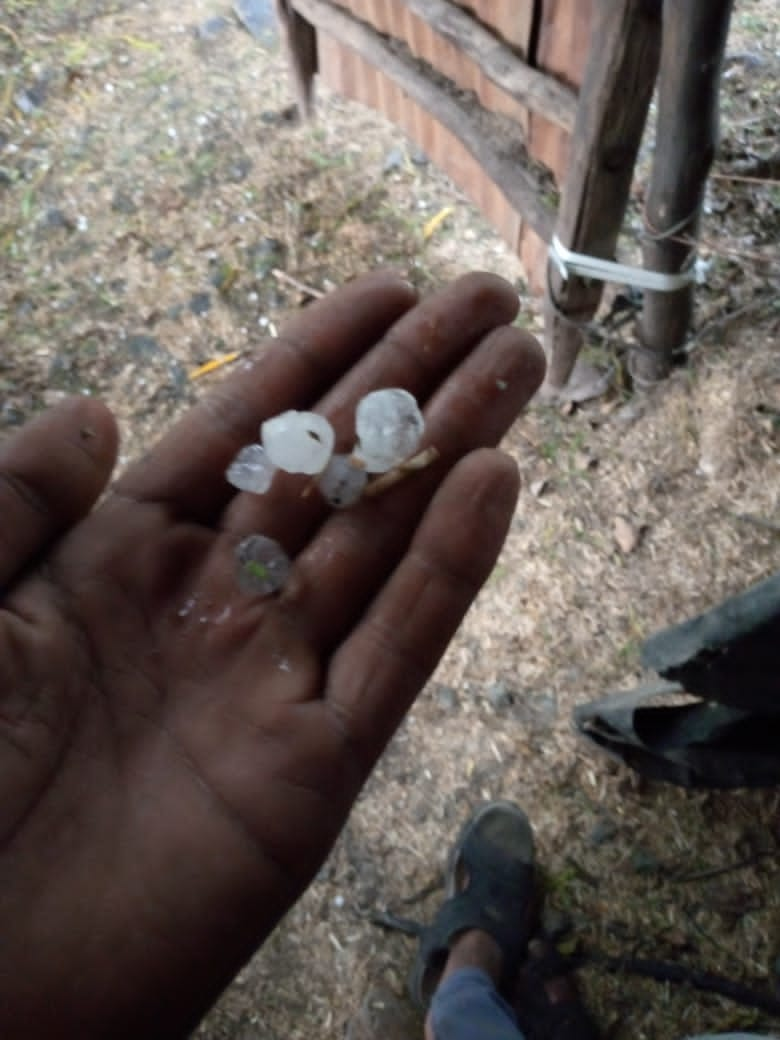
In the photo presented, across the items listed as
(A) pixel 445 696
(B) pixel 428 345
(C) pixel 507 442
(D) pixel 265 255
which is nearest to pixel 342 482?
(B) pixel 428 345

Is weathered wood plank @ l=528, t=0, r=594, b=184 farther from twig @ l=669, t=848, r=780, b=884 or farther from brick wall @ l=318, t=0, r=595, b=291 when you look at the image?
twig @ l=669, t=848, r=780, b=884

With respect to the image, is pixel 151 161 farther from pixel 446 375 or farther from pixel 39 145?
pixel 446 375

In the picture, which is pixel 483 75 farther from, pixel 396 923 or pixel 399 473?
pixel 396 923

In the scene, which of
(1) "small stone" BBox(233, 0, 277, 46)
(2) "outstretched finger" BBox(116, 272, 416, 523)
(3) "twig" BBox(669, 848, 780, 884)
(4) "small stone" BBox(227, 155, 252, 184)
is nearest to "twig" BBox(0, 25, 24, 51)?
(1) "small stone" BBox(233, 0, 277, 46)

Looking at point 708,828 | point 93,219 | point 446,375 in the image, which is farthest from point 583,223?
point 93,219

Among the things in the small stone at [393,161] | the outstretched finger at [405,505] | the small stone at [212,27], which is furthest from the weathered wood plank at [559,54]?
the small stone at [212,27]

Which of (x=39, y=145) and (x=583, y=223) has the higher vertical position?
(x=583, y=223)

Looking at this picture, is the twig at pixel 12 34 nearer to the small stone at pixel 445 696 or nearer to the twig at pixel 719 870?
the small stone at pixel 445 696
